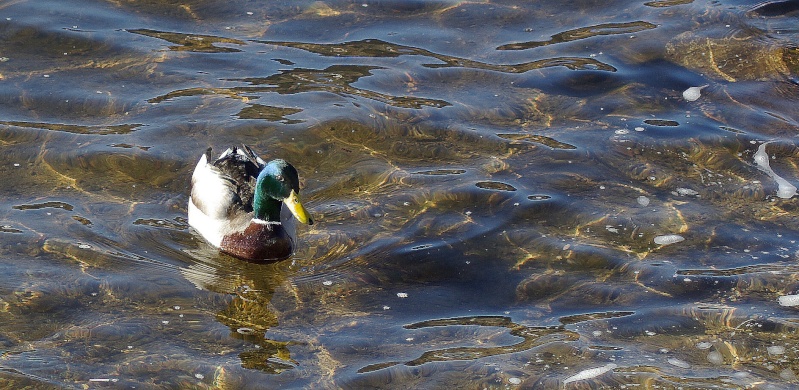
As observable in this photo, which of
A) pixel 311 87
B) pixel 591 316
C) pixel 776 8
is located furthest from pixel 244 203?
pixel 776 8

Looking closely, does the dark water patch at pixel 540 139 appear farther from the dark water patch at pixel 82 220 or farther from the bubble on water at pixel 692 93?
the dark water patch at pixel 82 220

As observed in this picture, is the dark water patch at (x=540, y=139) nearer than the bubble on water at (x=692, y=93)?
Yes

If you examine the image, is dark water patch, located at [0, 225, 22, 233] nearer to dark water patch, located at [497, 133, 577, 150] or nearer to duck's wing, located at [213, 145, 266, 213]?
duck's wing, located at [213, 145, 266, 213]

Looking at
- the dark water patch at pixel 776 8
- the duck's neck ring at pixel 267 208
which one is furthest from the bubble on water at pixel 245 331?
the dark water patch at pixel 776 8

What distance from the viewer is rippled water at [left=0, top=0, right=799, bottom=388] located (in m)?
6.37

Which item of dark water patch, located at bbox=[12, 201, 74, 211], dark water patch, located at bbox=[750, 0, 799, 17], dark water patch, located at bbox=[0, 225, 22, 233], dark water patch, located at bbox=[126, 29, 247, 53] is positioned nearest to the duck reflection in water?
dark water patch, located at bbox=[12, 201, 74, 211]

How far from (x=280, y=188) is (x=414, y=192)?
3.79 ft

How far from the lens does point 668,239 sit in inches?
301

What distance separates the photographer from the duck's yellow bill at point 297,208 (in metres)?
7.29

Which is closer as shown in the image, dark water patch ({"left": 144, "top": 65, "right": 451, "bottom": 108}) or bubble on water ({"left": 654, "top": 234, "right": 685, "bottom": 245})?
bubble on water ({"left": 654, "top": 234, "right": 685, "bottom": 245})

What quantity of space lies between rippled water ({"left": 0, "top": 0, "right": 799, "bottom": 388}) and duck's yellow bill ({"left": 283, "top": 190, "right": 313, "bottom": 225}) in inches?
14.0

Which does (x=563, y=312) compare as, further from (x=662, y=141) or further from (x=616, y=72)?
(x=616, y=72)

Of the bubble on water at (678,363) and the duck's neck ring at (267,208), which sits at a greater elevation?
the duck's neck ring at (267,208)

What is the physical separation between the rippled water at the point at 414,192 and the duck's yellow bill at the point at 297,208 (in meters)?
0.35
